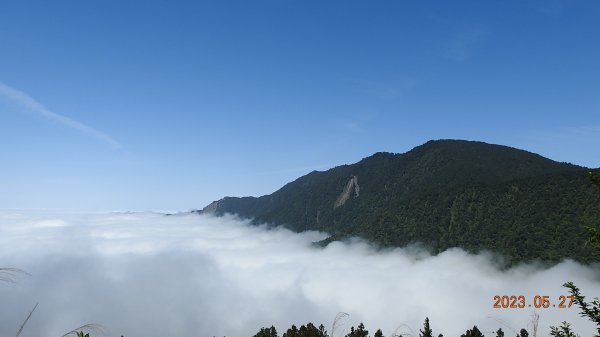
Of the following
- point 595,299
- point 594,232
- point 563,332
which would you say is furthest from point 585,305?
point 594,232

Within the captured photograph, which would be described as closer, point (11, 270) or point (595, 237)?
point (11, 270)

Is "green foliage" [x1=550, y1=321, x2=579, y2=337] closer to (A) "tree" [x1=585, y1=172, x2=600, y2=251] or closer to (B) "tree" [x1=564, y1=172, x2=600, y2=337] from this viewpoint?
(B) "tree" [x1=564, y1=172, x2=600, y2=337]

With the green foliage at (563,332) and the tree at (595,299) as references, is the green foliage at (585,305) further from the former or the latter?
the green foliage at (563,332)

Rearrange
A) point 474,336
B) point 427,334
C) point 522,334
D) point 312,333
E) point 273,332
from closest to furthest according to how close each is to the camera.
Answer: point 522,334, point 427,334, point 474,336, point 312,333, point 273,332

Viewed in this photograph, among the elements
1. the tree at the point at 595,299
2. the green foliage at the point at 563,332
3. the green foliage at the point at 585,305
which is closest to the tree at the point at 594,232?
the tree at the point at 595,299

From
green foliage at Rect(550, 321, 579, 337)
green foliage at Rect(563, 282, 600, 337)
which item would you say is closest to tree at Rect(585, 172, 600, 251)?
green foliage at Rect(563, 282, 600, 337)

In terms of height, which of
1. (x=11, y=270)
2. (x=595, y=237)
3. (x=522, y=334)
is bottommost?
(x=522, y=334)

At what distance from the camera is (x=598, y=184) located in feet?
50.1

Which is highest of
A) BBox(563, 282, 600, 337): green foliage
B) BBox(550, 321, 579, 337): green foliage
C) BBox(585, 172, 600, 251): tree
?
BBox(585, 172, 600, 251): tree

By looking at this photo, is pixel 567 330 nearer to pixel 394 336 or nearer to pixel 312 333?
pixel 394 336

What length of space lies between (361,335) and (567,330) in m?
29.7

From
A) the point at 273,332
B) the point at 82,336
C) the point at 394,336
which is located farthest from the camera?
the point at 273,332

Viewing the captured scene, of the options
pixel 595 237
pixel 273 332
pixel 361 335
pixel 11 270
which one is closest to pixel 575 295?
pixel 595 237

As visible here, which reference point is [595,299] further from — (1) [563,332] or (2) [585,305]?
(1) [563,332]
